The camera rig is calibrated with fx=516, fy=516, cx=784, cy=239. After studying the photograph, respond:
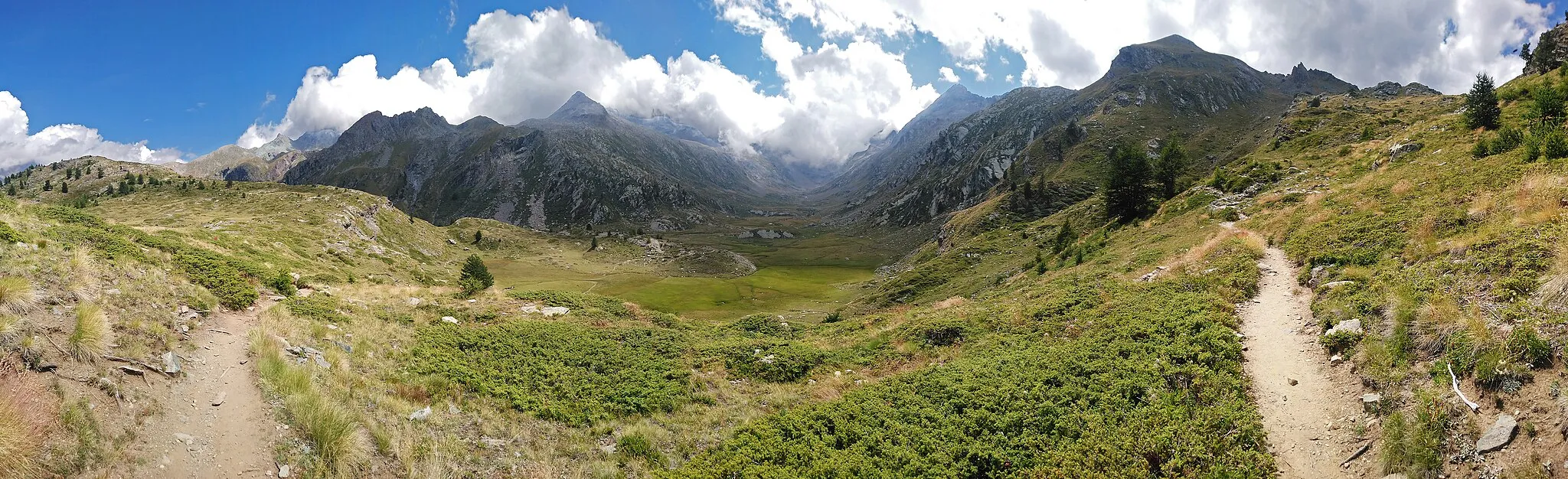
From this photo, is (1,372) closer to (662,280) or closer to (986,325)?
(986,325)

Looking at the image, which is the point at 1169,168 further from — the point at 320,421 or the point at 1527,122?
the point at 320,421

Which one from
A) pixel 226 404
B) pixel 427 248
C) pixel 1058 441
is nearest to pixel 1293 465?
pixel 1058 441

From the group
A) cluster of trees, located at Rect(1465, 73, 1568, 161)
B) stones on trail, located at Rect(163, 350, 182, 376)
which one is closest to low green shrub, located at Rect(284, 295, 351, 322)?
stones on trail, located at Rect(163, 350, 182, 376)

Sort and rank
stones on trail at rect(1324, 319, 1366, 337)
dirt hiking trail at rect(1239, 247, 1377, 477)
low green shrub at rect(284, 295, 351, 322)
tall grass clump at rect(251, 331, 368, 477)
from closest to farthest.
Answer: dirt hiking trail at rect(1239, 247, 1377, 477) < tall grass clump at rect(251, 331, 368, 477) < stones on trail at rect(1324, 319, 1366, 337) < low green shrub at rect(284, 295, 351, 322)

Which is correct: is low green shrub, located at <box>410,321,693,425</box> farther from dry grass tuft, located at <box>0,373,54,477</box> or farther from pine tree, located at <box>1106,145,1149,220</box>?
pine tree, located at <box>1106,145,1149,220</box>

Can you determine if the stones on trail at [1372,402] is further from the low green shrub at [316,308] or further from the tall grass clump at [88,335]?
the low green shrub at [316,308]

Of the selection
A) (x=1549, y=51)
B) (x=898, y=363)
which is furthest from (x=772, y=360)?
(x=1549, y=51)
